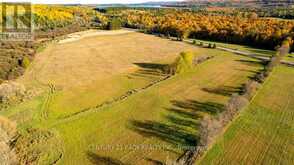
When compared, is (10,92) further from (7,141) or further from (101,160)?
(101,160)

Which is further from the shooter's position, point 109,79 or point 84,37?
point 84,37

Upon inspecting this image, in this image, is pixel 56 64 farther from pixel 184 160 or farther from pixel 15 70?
pixel 184 160

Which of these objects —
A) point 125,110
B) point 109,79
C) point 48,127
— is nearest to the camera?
point 48,127

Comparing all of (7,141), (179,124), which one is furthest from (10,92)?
(179,124)

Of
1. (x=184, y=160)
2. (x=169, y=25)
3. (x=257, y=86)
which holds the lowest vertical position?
(x=184, y=160)

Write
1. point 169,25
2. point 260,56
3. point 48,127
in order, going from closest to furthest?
point 48,127 → point 260,56 → point 169,25

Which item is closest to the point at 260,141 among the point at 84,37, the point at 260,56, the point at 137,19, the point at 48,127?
the point at 48,127
